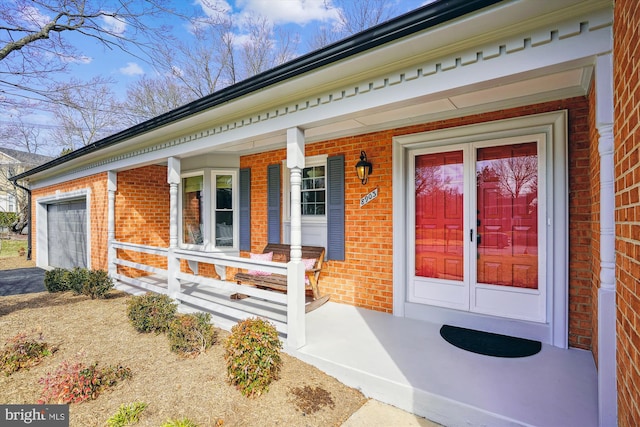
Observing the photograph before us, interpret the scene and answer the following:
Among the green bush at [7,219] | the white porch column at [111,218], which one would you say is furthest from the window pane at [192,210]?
the green bush at [7,219]

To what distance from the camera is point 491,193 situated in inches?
145

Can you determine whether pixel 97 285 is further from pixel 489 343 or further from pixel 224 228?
pixel 489 343

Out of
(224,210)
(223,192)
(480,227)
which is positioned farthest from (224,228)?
(480,227)

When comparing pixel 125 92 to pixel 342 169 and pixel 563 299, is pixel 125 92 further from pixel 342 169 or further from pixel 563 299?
pixel 563 299

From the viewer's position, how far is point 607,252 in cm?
193

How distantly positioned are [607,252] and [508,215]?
1720mm

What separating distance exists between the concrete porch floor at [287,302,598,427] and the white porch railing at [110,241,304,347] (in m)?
0.47

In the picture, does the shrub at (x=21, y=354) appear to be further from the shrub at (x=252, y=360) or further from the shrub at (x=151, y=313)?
the shrub at (x=252, y=360)

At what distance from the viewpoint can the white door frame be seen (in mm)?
3137

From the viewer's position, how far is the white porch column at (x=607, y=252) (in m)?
1.84

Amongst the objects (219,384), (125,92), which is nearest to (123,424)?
(219,384)

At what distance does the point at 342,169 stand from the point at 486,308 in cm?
261

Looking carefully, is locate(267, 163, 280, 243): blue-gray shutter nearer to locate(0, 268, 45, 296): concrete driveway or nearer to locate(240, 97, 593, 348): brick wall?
locate(240, 97, 593, 348): brick wall

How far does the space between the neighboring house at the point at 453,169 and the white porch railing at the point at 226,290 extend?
45 millimetres
